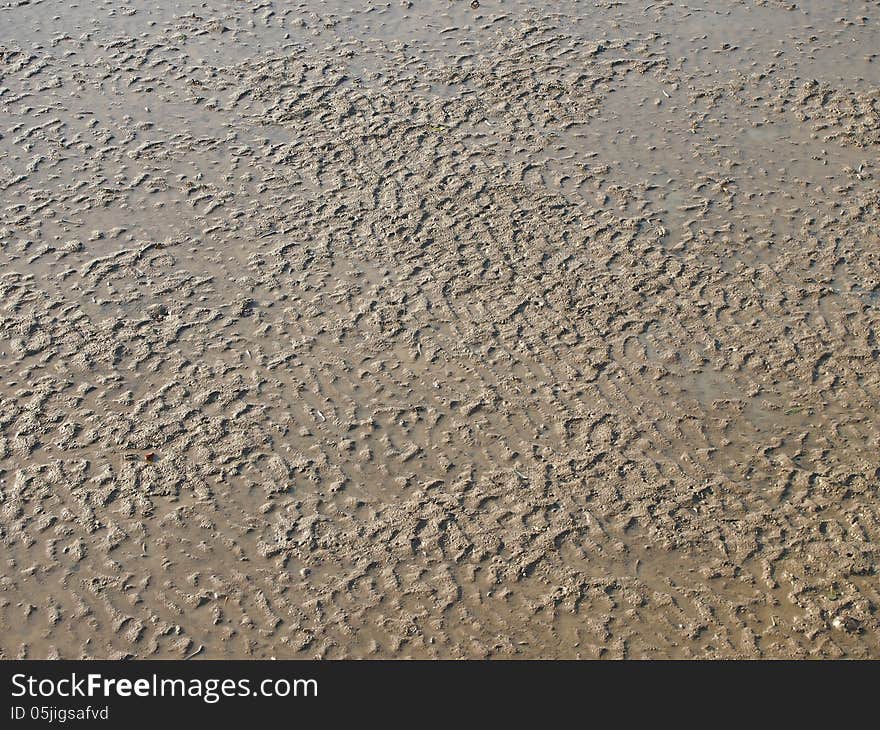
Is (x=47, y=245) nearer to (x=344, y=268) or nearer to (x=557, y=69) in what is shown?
(x=344, y=268)

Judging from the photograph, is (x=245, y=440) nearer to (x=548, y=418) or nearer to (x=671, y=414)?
(x=548, y=418)

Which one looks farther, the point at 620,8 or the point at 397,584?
the point at 620,8

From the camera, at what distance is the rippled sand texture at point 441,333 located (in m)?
3.38

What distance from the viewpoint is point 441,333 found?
4.29m

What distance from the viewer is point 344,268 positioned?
4605 millimetres

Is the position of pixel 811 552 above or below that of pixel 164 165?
below

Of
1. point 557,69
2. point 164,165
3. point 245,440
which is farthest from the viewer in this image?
point 557,69

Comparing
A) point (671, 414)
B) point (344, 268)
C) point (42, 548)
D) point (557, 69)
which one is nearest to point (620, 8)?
point (557, 69)

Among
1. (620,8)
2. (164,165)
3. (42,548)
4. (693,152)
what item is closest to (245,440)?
(42,548)

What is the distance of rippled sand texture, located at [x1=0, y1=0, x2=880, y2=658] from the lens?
338 centimetres

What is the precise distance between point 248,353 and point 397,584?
1315mm

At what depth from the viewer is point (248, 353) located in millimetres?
4219
